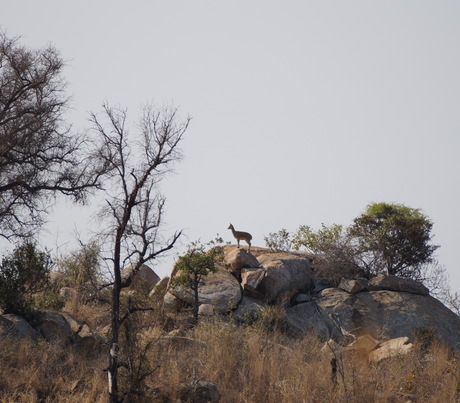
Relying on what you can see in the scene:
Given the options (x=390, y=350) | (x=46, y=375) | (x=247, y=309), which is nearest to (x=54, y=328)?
(x=46, y=375)

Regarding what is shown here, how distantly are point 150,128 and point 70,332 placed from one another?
6.10 meters

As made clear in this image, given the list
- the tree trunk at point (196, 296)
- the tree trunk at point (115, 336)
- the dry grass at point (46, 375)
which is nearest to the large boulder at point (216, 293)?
the tree trunk at point (196, 296)

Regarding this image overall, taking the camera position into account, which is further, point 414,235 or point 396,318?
point 414,235

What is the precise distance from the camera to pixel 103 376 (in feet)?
49.5

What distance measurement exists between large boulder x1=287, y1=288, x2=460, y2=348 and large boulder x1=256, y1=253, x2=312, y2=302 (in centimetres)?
77

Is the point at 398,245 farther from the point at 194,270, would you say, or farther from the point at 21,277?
the point at 21,277

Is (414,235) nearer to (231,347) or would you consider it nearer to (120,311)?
(231,347)

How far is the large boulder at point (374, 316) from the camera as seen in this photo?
22266mm

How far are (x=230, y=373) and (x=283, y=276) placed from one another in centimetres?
819

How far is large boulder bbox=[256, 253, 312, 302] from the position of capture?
2333 centimetres

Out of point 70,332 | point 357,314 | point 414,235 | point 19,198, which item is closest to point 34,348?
point 70,332

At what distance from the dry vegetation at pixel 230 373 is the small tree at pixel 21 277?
1941 millimetres

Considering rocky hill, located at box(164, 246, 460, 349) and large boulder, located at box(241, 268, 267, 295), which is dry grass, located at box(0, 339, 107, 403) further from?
large boulder, located at box(241, 268, 267, 295)

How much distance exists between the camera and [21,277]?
61.4ft
